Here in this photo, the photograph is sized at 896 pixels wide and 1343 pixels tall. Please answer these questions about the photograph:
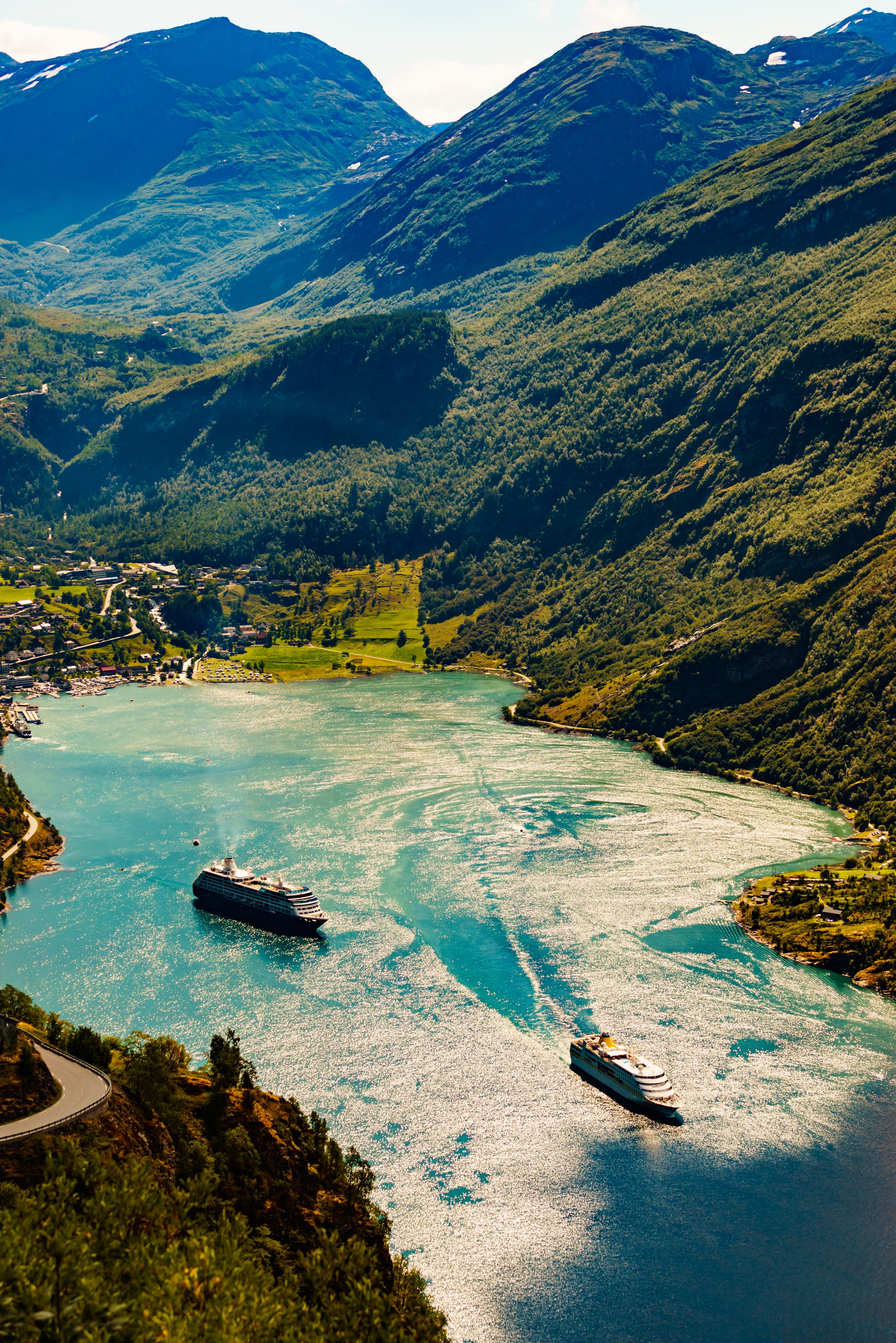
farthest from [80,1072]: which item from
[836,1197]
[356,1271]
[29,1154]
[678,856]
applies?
[678,856]

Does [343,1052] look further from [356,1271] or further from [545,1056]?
[356,1271]

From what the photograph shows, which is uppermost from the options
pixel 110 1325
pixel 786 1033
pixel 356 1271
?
pixel 110 1325

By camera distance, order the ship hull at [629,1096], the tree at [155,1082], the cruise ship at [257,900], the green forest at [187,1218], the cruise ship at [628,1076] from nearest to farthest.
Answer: the green forest at [187,1218] → the tree at [155,1082] → the ship hull at [629,1096] → the cruise ship at [628,1076] → the cruise ship at [257,900]

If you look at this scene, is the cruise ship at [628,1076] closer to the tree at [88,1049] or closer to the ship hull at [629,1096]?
the ship hull at [629,1096]

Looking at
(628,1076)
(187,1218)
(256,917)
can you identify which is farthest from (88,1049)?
(256,917)

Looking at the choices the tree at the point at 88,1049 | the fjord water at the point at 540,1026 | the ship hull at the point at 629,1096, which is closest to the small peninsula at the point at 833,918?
the fjord water at the point at 540,1026

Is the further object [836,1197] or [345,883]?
[345,883]

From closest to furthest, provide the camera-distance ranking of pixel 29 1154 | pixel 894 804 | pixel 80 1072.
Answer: pixel 29 1154
pixel 80 1072
pixel 894 804
